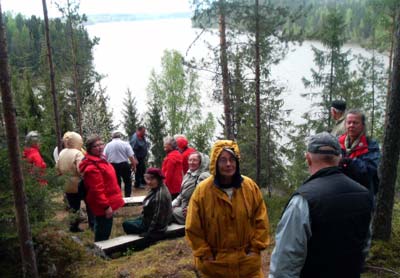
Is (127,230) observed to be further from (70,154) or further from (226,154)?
(226,154)

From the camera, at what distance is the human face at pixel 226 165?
320 centimetres

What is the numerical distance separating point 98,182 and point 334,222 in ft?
12.6

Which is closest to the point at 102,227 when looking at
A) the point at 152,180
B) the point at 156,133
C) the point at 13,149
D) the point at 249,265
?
the point at 152,180

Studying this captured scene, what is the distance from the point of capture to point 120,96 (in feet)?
161

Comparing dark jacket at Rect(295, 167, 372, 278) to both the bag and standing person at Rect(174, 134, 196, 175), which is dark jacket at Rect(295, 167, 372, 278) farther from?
standing person at Rect(174, 134, 196, 175)

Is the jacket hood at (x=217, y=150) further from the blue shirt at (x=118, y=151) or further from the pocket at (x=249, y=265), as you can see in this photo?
the blue shirt at (x=118, y=151)

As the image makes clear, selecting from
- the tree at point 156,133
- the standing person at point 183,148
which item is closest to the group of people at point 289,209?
the standing person at point 183,148

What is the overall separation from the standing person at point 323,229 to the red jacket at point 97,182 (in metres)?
3.59

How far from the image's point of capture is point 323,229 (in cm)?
227

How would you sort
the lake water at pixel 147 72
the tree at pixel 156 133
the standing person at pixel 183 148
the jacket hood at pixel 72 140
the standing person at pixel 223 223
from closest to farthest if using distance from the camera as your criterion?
the standing person at pixel 223 223 → the jacket hood at pixel 72 140 → the standing person at pixel 183 148 → the tree at pixel 156 133 → the lake water at pixel 147 72

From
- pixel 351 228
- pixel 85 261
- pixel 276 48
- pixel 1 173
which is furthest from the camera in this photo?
pixel 276 48

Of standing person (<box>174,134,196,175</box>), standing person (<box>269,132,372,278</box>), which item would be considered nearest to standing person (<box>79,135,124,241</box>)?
standing person (<box>174,134,196,175</box>)

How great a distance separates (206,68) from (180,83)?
22.6 m

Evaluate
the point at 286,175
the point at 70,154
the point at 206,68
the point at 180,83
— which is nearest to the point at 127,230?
the point at 70,154
